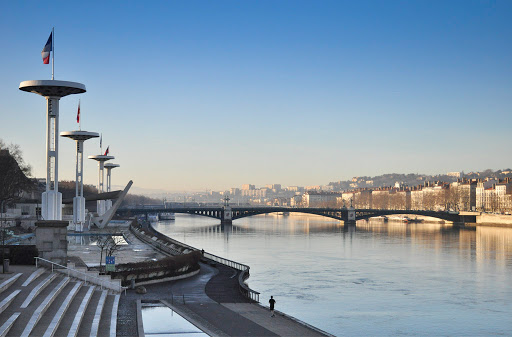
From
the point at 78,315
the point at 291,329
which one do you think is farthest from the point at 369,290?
the point at 78,315

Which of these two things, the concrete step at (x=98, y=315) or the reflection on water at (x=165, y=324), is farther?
the reflection on water at (x=165, y=324)

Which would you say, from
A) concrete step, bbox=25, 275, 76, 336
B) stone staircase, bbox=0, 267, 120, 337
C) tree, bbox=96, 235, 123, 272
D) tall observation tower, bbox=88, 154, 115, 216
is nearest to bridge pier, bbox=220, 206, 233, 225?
tall observation tower, bbox=88, 154, 115, 216

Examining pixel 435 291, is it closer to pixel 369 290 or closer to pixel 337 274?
pixel 369 290

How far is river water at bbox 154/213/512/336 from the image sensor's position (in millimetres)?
31141

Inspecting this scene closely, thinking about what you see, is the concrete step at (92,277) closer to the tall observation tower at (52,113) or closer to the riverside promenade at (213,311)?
the riverside promenade at (213,311)

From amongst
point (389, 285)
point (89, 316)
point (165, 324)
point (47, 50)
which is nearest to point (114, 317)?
point (89, 316)

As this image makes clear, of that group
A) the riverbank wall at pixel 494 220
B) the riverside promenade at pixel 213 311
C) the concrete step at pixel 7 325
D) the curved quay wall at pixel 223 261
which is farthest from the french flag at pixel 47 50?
the riverbank wall at pixel 494 220


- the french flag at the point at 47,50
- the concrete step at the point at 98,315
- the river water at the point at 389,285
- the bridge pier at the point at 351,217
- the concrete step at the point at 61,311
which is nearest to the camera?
the concrete step at the point at 61,311

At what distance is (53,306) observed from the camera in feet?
68.2

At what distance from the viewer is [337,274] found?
48.8 m

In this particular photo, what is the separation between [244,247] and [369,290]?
3522 cm

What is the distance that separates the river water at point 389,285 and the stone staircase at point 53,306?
11.0 metres

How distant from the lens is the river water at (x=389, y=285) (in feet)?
102

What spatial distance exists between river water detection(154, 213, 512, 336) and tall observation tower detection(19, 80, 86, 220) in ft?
52.1
